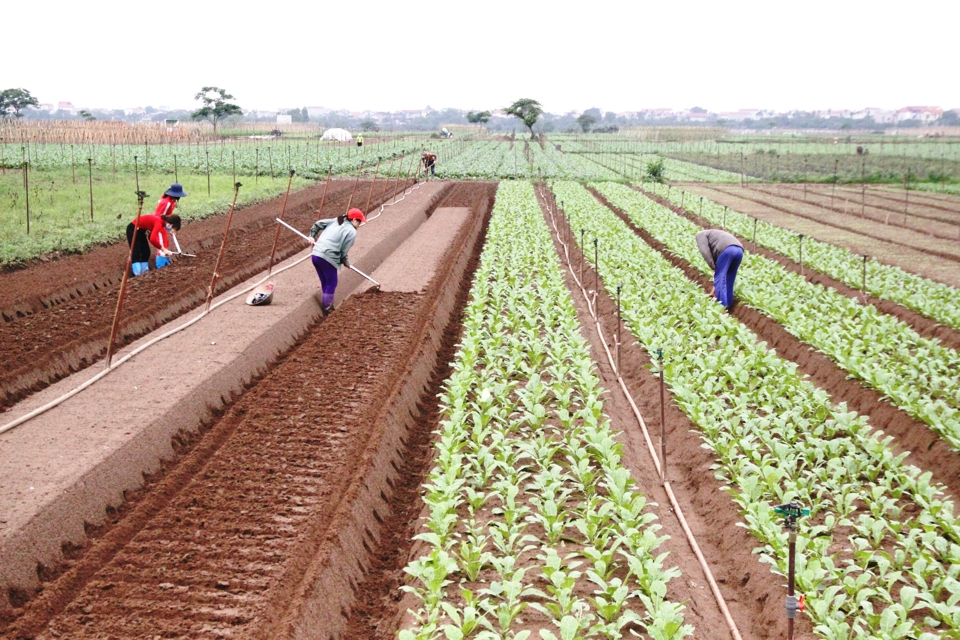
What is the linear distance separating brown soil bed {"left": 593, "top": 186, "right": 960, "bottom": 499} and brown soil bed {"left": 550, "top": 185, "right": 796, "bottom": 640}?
177cm

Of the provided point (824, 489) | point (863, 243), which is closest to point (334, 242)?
point (824, 489)

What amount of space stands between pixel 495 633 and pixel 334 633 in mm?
1081

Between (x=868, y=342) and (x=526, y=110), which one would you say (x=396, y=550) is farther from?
(x=526, y=110)

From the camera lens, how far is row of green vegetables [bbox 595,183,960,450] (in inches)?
351

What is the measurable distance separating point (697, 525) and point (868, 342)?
18.0ft

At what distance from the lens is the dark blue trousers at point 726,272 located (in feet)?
44.1

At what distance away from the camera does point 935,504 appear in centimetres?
643

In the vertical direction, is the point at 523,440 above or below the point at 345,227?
below

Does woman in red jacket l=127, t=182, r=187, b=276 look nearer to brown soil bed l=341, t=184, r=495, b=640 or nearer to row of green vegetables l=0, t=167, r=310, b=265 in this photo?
row of green vegetables l=0, t=167, r=310, b=265

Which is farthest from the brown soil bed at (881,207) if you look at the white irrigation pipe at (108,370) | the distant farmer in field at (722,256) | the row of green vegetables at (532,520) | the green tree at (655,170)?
the white irrigation pipe at (108,370)

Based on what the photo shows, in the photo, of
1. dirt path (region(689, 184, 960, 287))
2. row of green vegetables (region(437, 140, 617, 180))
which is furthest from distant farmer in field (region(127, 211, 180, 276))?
row of green vegetables (region(437, 140, 617, 180))

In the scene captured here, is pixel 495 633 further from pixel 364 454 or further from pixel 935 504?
pixel 935 504

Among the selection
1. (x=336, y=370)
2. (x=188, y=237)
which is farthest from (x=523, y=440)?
(x=188, y=237)

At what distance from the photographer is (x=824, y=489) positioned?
22.4ft
